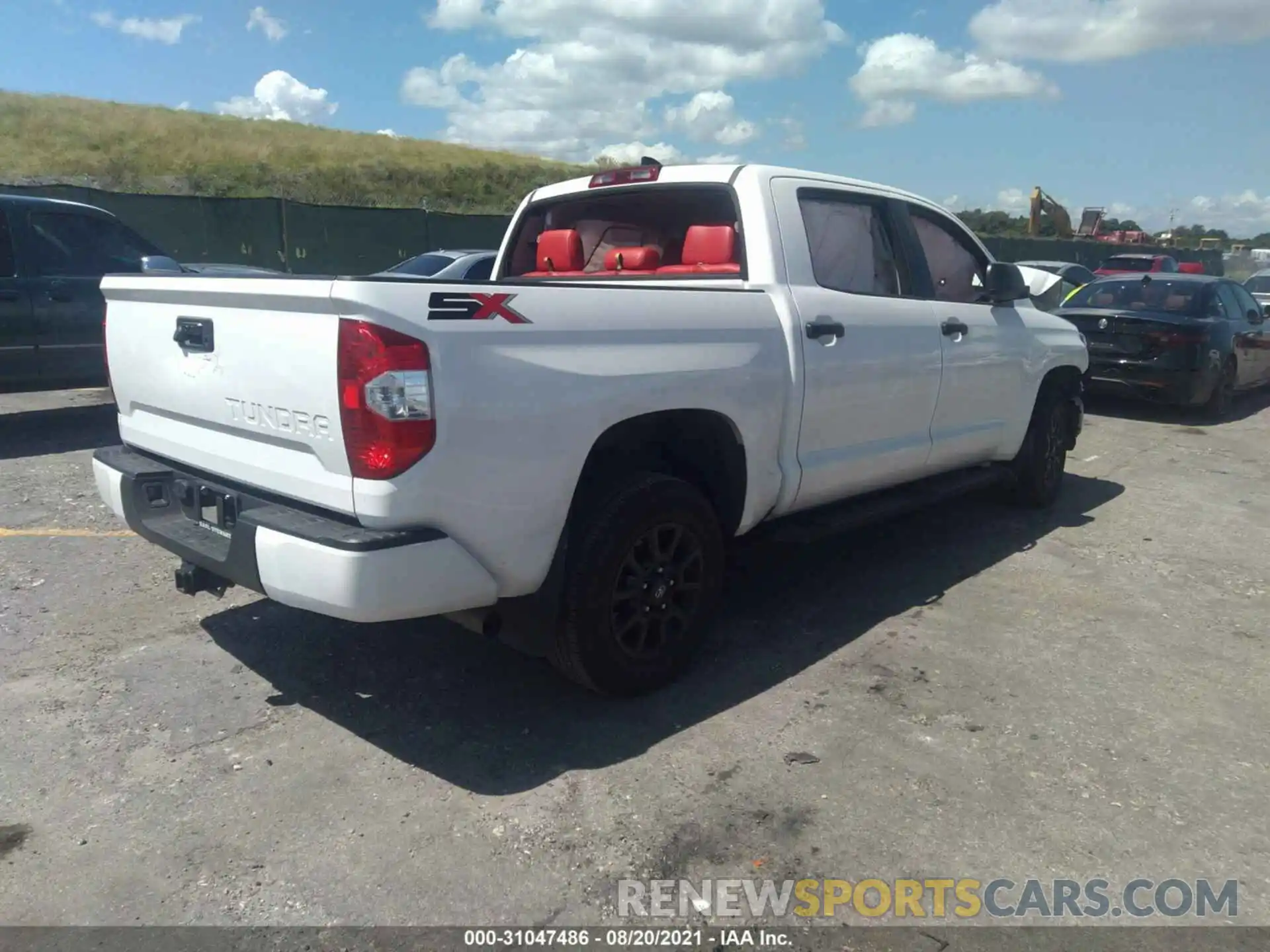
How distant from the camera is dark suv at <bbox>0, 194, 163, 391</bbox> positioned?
763cm

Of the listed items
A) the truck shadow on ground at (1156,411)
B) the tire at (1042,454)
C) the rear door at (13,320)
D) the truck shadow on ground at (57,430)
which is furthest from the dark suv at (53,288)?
the truck shadow on ground at (1156,411)

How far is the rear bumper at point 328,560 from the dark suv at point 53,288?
17.8 feet

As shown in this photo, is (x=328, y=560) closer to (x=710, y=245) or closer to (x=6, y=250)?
(x=710, y=245)

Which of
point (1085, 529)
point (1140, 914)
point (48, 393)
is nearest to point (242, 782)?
point (1140, 914)

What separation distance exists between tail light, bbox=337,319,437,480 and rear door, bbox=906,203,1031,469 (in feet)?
10.3

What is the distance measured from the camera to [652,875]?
2.73 m

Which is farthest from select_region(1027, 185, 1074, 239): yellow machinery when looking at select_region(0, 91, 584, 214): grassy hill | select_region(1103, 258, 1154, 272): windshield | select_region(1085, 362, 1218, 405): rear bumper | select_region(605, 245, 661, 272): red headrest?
→ select_region(605, 245, 661, 272): red headrest

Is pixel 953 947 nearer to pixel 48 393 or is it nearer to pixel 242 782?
pixel 242 782

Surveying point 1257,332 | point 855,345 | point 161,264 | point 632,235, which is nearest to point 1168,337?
point 1257,332

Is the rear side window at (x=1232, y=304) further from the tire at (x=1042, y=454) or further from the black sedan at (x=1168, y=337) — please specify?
the tire at (x=1042, y=454)

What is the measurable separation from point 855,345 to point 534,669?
1.98 meters

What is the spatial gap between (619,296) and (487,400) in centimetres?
73

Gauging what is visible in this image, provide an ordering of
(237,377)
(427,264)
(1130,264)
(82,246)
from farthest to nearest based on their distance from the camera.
Result: (1130,264) → (427,264) → (82,246) → (237,377)

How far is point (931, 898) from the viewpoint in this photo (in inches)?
105
